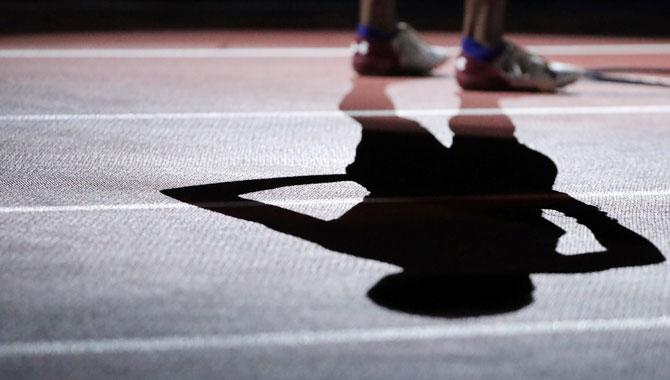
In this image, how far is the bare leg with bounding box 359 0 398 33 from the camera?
421 centimetres

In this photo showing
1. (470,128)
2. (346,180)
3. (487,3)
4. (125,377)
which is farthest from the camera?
(487,3)

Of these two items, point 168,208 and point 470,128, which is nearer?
point 168,208

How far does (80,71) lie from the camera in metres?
4.43

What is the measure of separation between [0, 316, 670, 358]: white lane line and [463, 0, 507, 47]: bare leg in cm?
222

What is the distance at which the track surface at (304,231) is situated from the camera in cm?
166

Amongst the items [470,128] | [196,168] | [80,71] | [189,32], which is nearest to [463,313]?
→ [196,168]

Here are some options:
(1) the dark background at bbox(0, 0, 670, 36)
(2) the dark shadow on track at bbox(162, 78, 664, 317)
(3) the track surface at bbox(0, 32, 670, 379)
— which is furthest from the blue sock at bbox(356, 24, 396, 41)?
(1) the dark background at bbox(0, 0, 670, 36)

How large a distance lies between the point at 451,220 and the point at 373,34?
78.4 inches

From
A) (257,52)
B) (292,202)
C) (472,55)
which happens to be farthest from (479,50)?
(292,202)

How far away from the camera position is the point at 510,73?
4.00m

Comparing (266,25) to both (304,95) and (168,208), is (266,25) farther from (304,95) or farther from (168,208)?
(168,208)

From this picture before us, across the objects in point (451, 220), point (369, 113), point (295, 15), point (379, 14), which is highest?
point (379, 14)

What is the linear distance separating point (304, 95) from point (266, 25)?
7.99 feet

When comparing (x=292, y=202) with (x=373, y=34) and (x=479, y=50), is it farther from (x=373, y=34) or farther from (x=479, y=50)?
(x=373, y=34)
